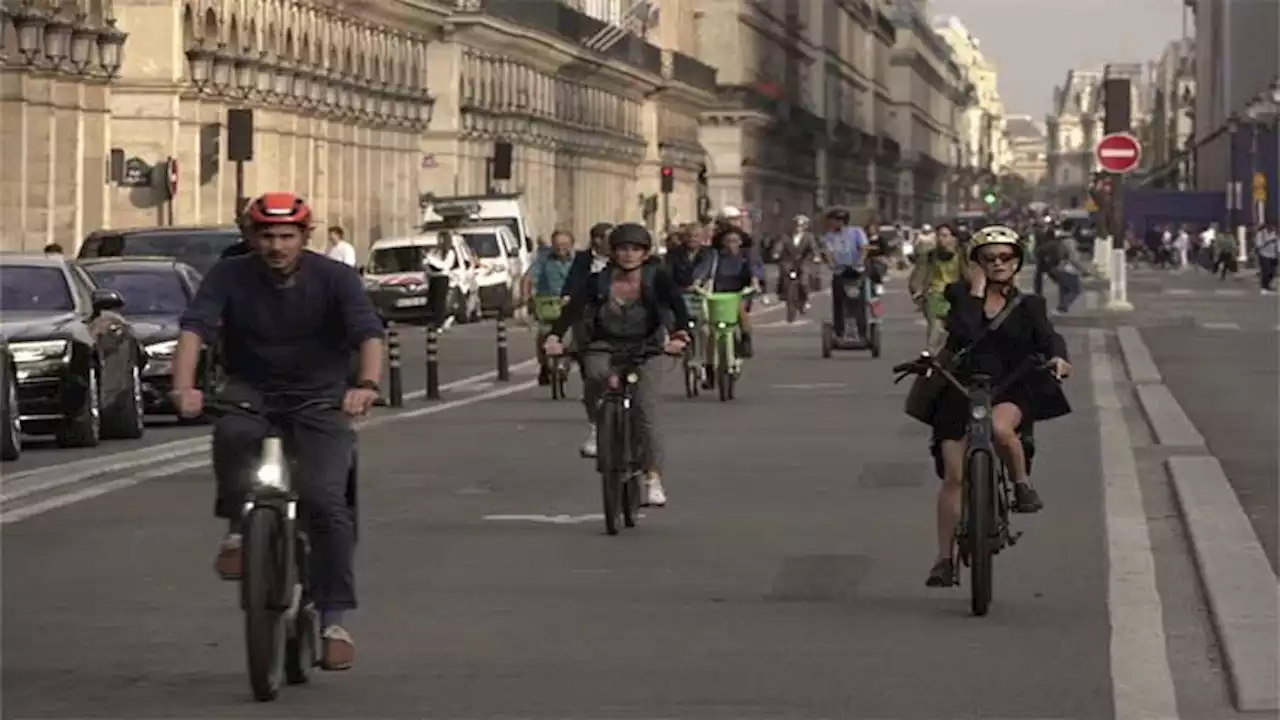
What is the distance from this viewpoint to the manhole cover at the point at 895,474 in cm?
2139

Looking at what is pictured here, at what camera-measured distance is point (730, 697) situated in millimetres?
11438

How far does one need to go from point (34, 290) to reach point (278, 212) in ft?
49.3

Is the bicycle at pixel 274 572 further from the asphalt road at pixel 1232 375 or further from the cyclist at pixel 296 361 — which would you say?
the asphalt road at pixel 1232 375

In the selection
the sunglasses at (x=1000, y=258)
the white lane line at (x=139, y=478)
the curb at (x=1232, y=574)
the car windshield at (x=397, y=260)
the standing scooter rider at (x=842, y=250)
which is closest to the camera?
the curb at (x=1232, y=574)

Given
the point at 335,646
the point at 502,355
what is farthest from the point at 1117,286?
the point at 335,646

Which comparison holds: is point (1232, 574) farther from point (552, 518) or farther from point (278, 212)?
point (278, 212)

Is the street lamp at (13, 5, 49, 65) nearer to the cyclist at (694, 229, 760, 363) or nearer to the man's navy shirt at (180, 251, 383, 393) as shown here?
the cyclist at (694, 229, 760, 363)

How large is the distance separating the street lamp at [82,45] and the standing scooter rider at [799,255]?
10.4 metres

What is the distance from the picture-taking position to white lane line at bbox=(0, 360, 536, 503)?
21.3m

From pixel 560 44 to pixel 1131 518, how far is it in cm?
8440

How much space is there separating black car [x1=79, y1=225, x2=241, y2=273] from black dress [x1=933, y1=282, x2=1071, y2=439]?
19.6 meters

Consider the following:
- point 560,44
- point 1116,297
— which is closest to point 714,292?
point 1116,297

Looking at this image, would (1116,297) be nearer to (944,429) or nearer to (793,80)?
(944,429)

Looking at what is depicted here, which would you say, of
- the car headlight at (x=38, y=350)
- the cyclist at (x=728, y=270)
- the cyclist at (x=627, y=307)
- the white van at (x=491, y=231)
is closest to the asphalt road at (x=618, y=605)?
the cyclist at (x=627, y=307)
